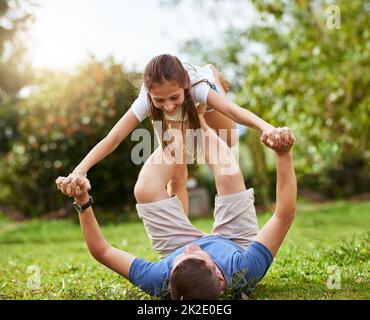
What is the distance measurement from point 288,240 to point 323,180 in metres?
5.10

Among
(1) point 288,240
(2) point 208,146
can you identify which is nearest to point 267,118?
(1) point 288,240

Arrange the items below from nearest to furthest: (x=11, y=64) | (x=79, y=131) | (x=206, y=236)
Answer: (x=206, y=236)
(x=79, y=131)
(x=11, y=64)

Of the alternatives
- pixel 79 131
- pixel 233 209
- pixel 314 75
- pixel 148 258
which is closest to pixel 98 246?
pixel 233 209

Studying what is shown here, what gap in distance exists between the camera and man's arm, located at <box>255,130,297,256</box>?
263 cm

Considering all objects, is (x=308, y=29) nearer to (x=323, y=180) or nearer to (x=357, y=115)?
(x=357, y=115)

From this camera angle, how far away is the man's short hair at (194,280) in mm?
2404

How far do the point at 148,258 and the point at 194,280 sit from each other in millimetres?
1837

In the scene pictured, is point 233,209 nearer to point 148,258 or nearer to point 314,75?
point 148,258

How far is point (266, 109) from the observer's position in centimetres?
760

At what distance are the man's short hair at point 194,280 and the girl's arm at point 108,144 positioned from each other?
25.0 inches

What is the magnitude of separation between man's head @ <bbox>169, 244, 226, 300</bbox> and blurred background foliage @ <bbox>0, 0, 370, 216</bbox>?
4.45 meters

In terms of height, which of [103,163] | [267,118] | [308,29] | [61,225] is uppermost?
[308,29]

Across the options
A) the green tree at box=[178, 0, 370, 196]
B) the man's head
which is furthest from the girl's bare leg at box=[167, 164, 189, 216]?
the green tree at box=[178, 0, 370, 196]
